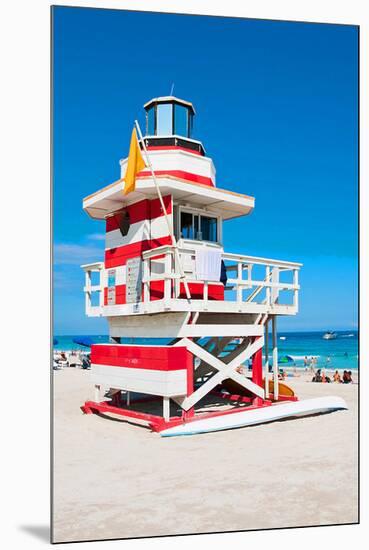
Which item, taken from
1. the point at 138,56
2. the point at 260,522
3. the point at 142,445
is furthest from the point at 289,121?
the point at 260,522

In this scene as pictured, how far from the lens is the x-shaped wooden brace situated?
8.52 m

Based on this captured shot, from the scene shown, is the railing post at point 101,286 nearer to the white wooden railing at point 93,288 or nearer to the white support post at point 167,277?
the white wooden railing at point 93,288

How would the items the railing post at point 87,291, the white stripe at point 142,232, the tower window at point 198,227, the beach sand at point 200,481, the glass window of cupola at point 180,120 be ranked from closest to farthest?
the beach sand at point 200,481 → the white stripe at point 142,232 → the tower window at point 198,227 → the glass window of cupola at point 180,120 → the railing post at point 87,291

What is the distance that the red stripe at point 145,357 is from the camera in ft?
26.8

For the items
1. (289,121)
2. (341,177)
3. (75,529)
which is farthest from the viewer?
(289,121)

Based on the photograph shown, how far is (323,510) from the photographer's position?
20.6 feet

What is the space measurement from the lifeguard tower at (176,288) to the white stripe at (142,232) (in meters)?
0.02

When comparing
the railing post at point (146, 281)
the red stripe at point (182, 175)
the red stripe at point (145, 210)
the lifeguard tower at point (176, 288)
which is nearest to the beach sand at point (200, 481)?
the lifeguard tower at point (176, 288)

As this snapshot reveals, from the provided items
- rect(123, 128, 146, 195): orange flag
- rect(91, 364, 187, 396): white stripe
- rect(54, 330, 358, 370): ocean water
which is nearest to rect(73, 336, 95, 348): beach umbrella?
rect(54, 330, 358, 370): ocean water

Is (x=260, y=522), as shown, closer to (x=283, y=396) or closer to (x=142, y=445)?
(x=142, y=445)

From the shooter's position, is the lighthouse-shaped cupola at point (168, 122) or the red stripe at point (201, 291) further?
the lighthouse-shaped cupola at point (168, 122)

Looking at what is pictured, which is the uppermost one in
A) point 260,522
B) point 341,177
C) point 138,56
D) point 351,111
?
point 138,56

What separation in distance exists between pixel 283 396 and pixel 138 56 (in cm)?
683

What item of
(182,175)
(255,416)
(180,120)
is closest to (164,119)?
(180,120)
